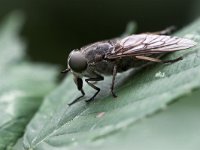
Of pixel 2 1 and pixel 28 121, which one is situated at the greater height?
pixel 28 121

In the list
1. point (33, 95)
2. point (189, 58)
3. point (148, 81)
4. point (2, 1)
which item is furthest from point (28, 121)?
point (2, 1)

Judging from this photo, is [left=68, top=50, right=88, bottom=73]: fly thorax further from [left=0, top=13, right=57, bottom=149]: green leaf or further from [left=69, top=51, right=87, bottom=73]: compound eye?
[left=0, top=13, right=57, bottom=149]: green leaf

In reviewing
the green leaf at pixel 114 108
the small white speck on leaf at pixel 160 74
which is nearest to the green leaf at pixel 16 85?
the green leaf at pixel 114 108

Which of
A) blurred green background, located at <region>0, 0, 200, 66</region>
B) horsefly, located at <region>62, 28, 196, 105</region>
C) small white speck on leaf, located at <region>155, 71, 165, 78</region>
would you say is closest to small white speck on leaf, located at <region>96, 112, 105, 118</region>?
small white speck on leaf, located at <region>155, 71, 165, 78</region>

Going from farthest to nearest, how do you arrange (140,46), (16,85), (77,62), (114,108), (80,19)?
(80,19) < (16,85) < (140,46) < (77,62) < (114,108)

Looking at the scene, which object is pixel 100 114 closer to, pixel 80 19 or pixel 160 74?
pixel 160 74

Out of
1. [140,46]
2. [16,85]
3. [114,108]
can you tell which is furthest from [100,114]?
[16,85]

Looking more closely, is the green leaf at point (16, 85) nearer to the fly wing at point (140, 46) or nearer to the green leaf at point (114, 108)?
the green leaf at point (114, 108)

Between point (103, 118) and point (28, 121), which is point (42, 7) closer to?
point (28, 121)
